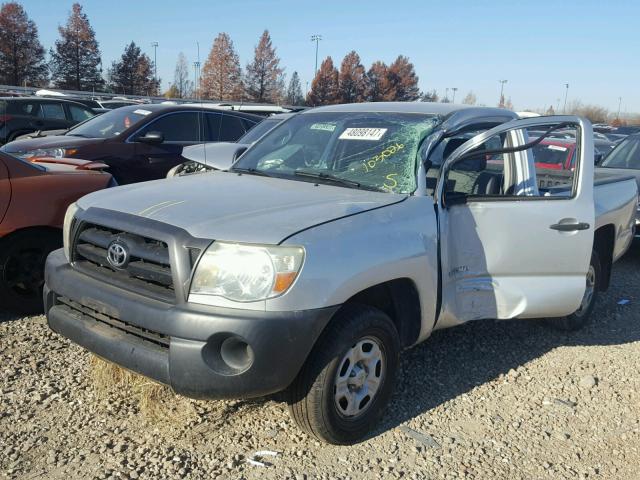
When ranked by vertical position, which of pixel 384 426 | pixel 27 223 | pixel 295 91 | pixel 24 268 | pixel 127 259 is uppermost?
pixel 295 91

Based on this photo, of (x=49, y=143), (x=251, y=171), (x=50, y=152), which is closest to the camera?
(x=251, y=171)

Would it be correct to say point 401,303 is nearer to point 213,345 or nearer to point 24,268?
point 213,345

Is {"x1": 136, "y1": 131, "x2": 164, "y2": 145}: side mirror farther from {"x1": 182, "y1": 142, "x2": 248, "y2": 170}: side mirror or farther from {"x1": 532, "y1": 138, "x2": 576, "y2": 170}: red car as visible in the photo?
{"x1": 532, "y1": 138, "x2": 576, "y2": 170}: red car

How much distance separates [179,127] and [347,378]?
6.67 metres

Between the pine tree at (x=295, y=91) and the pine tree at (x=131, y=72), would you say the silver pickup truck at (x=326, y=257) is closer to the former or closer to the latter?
the pine tree at (x=131, y=72)

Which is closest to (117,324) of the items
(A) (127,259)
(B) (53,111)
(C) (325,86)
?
(A) (127,259)

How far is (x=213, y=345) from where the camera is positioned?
2.74 meters

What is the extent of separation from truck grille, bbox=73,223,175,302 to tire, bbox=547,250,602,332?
346cm

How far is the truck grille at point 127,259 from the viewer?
292 cm

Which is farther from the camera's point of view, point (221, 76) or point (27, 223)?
point (221, 76)

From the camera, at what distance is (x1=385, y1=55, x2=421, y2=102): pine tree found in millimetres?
73562

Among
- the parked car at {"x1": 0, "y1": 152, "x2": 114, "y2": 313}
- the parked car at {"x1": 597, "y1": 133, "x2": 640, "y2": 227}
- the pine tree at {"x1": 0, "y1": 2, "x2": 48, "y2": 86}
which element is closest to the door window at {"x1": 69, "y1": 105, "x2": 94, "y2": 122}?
the parked car at {"x1": 0, "y1": 152, "x2": 114, "y2": 313}

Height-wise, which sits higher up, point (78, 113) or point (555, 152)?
point (78, 113)

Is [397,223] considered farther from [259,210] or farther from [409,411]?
[409,411]
